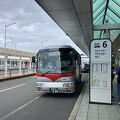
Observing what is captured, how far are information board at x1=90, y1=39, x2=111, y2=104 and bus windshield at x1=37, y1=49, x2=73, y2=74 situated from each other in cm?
156

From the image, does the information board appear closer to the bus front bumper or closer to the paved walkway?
the paved walkway

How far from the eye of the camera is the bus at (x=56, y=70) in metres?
7.36

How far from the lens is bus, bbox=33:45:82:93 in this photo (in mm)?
7359

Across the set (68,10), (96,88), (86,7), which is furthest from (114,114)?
(68,10)

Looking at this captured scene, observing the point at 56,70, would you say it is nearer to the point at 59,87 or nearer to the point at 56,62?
→ the point at 56,62

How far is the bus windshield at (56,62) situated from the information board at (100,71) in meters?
1.56

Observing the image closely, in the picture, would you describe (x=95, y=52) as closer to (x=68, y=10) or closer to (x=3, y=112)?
(x=68, y=10)

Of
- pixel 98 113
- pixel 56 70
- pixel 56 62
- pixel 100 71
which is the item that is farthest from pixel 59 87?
pixel 98 113

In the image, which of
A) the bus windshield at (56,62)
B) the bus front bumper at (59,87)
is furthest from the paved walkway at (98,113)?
the bus windshield at (56,62)

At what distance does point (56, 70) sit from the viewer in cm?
757

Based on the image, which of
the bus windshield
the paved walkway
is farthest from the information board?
the bus windshield

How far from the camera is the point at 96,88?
20.6ft

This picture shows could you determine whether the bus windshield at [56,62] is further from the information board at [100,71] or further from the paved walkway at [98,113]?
the paved walkway at [98,113]

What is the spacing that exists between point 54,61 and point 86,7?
3.10 meters
